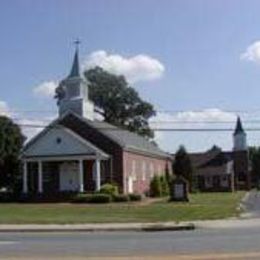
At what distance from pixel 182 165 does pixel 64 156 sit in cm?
3301

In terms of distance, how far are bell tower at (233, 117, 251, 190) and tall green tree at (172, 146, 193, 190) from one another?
67.3 ft

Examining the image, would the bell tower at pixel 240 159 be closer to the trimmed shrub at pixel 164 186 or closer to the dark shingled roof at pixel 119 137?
the trimmed shrub at pixel 164 186

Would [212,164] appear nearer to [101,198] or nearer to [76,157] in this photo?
[76,157]

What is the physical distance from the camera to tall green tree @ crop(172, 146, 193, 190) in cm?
9056

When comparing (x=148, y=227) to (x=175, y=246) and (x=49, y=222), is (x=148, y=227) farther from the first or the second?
(x=175, y=246)

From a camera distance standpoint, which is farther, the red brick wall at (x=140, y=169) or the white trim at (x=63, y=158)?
the red brick wall at (x=140, y=169)

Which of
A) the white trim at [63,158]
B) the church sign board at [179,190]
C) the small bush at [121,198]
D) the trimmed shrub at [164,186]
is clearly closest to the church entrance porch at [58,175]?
the white trim at [63,158]

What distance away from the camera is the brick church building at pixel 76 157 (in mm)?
60375

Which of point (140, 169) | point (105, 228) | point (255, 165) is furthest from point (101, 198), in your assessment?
point (255, 165)

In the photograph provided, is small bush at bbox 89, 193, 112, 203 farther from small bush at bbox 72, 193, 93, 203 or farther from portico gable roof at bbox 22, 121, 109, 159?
portico gable roof at bbox 22, 121, 109, 159

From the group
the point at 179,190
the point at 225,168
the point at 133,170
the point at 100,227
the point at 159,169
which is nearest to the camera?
the point at 100,227

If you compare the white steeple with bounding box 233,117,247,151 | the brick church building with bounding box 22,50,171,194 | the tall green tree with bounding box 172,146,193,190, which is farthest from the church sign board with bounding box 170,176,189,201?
the white steeple with bounding box 233,117,247,151

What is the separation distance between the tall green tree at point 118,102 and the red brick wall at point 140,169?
755 inches

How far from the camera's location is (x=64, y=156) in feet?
198
